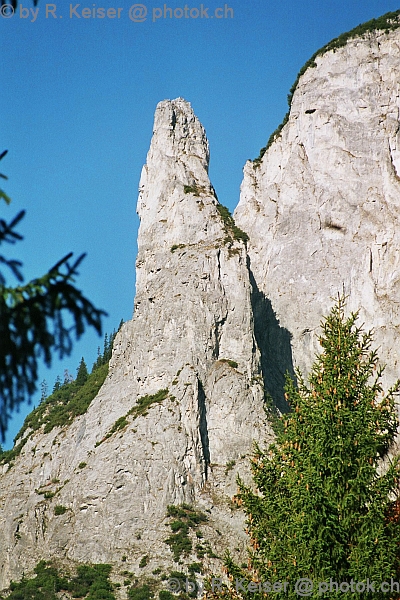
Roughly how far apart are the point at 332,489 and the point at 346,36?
95.3 metres

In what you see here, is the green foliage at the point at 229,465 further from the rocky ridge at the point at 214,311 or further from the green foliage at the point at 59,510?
the green foliage at the point at 59,510

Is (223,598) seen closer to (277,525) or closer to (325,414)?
(277,525)

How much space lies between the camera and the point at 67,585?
58.6 metres

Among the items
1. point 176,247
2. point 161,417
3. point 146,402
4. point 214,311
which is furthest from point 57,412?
point 161,417

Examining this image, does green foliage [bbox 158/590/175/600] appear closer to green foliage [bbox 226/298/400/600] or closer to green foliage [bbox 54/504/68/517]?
green foliage [bbox 54/504/68/517]

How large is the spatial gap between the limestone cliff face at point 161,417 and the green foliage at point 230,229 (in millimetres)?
370

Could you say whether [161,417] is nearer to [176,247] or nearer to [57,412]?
[176,247]

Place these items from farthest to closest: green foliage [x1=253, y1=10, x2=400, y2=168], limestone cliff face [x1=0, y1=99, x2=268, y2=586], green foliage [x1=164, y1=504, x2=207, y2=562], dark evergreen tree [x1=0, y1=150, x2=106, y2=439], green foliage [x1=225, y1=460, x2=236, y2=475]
Answer: green foliage [x1=253, y1=10, x2=400, y2=168], green foliage [x1=225, y1=460, x2=236, y2=475], limestone cliff face [x1=0, y1=99, x2=268, y2=586], green foliage [x1=164, y1=504, x2=207, y2=562], dark evergreen tree [x1=0, y1=150, x2=106, y2=439]

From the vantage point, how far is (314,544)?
1543 cm

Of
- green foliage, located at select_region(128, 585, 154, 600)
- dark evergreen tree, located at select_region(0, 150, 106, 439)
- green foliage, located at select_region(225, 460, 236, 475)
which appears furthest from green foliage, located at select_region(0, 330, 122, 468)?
dark evergreen tree, located at select_region(0, 150, 106, 439)

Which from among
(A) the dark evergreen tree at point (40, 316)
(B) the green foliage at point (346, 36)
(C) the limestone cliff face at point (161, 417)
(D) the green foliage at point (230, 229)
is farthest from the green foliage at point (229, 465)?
(A) the dark evergreen tree at point (40, 316)

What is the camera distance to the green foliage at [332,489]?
1555 cm

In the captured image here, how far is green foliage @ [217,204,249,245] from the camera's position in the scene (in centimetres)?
8681

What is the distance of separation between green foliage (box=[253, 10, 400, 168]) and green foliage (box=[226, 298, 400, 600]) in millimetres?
85087
